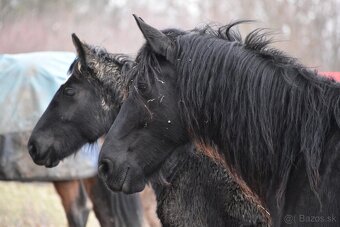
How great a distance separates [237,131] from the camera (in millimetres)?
3492

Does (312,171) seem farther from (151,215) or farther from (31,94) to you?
(151,215)

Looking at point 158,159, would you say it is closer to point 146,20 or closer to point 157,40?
point 157,40

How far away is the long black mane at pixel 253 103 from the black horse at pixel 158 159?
330 mm

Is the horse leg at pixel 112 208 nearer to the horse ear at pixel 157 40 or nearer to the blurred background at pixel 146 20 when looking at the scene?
the horse ear at pixel 157 40

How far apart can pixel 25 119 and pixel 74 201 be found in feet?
3.25

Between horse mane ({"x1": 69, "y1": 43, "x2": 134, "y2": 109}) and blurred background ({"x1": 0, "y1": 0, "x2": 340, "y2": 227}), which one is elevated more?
horse mane ({"x1": 69, "y1": 43, "x2": 134, "y2": 109})

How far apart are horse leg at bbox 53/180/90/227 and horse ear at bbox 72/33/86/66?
1.94m

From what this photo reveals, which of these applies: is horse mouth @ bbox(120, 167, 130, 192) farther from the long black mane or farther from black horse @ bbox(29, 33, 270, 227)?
the long black mane

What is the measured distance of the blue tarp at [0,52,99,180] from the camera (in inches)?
295

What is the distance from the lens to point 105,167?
3637mm

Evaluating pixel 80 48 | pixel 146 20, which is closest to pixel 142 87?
pixel 80 48

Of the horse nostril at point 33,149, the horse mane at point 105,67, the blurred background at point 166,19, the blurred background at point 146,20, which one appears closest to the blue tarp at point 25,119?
the horse nostril at point 33,149

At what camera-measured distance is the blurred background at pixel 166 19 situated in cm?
1681

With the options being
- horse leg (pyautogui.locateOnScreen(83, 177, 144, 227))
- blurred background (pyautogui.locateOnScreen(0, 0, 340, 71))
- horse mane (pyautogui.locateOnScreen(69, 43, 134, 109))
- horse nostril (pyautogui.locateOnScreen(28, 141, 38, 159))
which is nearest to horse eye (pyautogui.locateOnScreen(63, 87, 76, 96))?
horse mane (pyautogui.locateOnScreen(69, 43, 134, 109))
